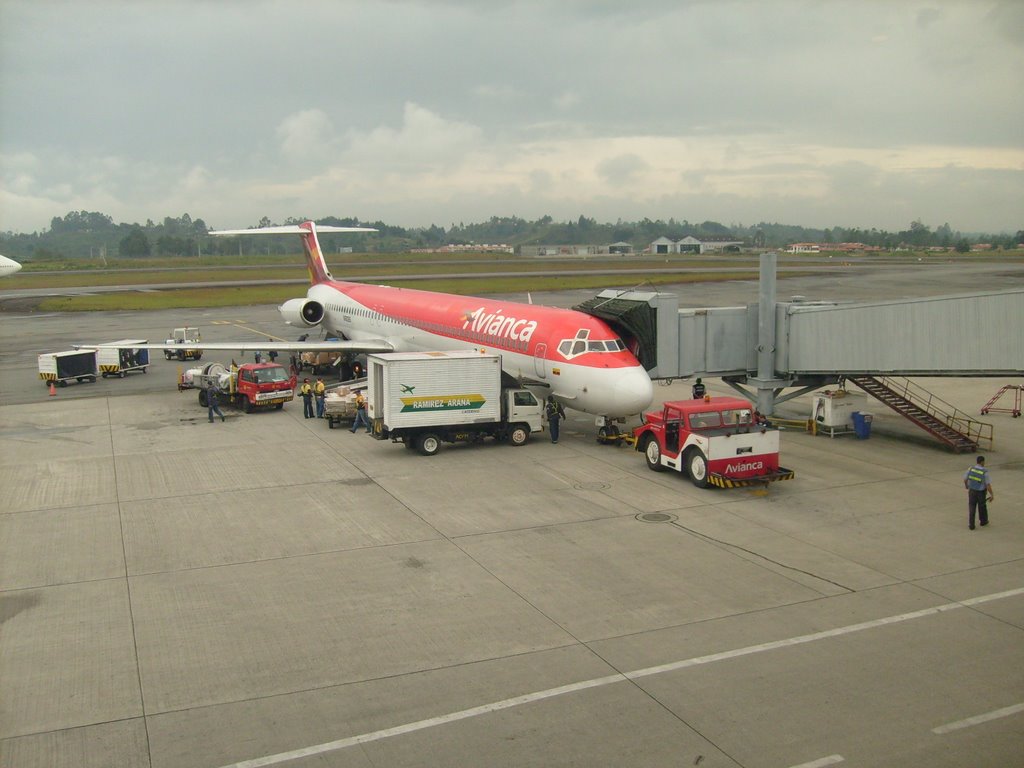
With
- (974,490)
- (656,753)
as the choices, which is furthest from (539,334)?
(656,753)

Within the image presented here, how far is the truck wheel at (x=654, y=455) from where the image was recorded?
2509 cm

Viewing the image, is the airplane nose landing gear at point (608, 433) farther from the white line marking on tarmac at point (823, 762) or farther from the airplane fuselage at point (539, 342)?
the white line marking on tarmac at point (823, 762)

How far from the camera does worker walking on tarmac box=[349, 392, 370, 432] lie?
31766mm

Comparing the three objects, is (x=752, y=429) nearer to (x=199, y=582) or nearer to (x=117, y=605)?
(x=199, y=582)

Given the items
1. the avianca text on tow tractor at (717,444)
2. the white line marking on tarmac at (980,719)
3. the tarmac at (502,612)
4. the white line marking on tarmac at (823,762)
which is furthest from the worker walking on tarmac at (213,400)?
the white line marking on tarmac at (980,719)

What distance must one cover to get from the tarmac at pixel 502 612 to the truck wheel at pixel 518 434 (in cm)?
105

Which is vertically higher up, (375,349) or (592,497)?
(375,349)

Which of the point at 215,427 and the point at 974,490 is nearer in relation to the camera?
the point at 974,490

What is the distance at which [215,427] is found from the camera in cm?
3266

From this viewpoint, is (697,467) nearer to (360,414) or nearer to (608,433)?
(608,433)

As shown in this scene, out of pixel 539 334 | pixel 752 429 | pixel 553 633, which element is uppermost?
pixel 539 334

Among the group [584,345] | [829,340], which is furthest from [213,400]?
[829,340]

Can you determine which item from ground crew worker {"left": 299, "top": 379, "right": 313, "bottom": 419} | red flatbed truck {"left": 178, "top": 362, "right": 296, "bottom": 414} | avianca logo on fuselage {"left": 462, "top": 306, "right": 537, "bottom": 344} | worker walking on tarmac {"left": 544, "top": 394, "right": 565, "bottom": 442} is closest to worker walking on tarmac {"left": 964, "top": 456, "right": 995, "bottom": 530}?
worker walking on tarmac {"left": 544, "top": 394, "right": 565, "bottom": 442}

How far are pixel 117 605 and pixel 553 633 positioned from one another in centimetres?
800
